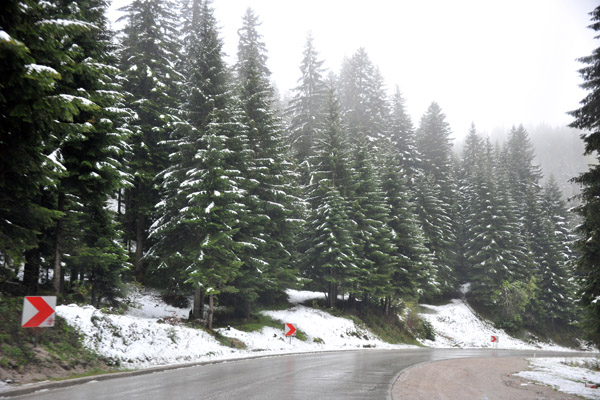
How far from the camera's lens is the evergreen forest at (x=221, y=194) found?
9664 millimetres

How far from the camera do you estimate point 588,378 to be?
674 inches

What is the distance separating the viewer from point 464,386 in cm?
1284

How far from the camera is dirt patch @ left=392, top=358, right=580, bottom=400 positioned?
1097cm

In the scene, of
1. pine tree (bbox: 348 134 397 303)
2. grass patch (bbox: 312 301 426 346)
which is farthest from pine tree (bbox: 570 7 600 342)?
grass patch (bbox: 312 301 426 346)

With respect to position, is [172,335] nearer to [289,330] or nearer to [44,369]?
[44,369]

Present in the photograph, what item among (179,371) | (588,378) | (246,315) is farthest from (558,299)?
(179,371)

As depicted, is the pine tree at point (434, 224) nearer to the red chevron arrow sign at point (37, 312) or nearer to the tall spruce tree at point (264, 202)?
the tall spruce tree at point (264, 202)

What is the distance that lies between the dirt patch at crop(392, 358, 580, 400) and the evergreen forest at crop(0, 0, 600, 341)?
6.58 meters

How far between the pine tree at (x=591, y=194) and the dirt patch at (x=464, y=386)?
5.03m

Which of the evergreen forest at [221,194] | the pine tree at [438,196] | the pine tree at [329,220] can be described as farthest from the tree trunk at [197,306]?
the pine tree at [438,196]

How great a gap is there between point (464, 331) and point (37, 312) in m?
44.3

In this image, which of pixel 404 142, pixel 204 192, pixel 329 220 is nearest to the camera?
pixel 204 192

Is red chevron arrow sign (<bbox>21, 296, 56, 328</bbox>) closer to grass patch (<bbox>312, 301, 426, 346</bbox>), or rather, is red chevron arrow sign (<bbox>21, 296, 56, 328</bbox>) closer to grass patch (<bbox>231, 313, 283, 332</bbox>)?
grass patch (<bbox>231, 313, 283, 332</bbox>)

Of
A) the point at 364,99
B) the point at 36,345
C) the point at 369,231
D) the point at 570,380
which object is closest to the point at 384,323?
the point at 369,231
